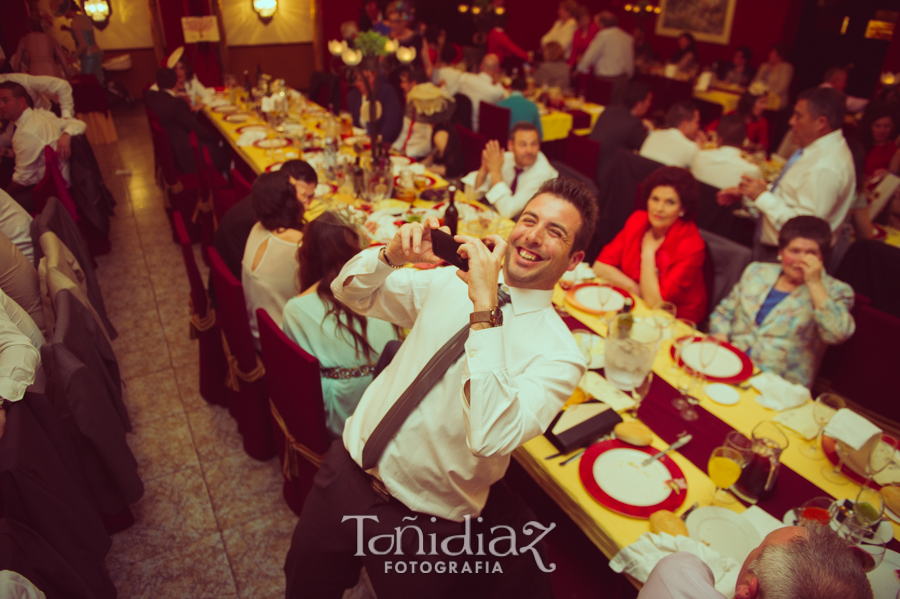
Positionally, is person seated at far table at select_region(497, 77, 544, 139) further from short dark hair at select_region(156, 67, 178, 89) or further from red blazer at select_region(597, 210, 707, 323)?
short dark hair at select_region(156, 67, 178, 89)

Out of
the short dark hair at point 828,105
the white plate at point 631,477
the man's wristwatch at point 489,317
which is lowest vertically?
the white plate at point 631,477

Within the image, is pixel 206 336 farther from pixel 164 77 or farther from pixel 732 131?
pixel 732 131

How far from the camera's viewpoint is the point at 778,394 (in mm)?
1757

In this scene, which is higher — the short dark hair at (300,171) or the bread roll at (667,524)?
the short dark hair at (300,171)

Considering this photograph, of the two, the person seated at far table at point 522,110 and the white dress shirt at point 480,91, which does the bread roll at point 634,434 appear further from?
the white dress shirt at point 480,91

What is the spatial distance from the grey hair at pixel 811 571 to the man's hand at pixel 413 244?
0.93 metres

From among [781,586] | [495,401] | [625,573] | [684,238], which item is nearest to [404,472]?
[495,401]

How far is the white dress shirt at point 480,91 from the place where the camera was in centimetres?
591

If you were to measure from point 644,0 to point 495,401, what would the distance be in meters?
11.5

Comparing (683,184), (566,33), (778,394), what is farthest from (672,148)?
(566,33)

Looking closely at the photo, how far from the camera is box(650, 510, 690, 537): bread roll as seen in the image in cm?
130

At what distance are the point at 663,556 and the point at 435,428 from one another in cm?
61

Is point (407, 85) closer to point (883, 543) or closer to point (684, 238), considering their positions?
point (684, 238)

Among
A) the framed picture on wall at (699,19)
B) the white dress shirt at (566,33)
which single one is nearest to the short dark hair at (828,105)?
the white dress shirt at (566,33)
